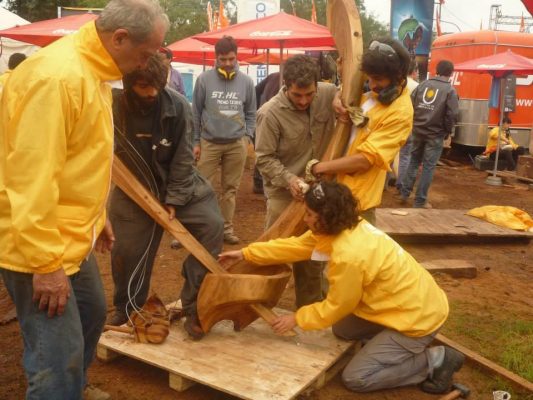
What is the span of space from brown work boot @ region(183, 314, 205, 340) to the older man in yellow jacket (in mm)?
1273

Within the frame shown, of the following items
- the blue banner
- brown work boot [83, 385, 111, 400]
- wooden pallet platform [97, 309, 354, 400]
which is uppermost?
the blue banner

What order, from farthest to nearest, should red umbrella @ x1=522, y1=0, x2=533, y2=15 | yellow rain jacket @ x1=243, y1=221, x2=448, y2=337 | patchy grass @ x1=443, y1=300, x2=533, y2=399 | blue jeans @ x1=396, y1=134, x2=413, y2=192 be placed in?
1. blue jeans @ x1=396, y1=134, x2=413, y2=192
2. patchy grass @ x1=443, y1=300, x2=533, y2=399
3. yellow rain jacket @ x1=243, y1=221, x2=448, y2=337
4. red umbrella @ x1=522, y1=0, x2=533, y2=15

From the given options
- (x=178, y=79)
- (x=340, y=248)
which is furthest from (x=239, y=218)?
(x=340, y=248)

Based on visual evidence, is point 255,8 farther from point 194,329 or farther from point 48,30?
point 194,329

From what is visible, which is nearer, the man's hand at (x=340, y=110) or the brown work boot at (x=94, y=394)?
the brown work boot at (x=94, y=394)

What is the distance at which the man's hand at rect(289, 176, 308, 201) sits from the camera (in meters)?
3.57

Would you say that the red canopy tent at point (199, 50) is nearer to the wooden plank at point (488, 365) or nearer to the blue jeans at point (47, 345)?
the wooden plank at point (488, 365)

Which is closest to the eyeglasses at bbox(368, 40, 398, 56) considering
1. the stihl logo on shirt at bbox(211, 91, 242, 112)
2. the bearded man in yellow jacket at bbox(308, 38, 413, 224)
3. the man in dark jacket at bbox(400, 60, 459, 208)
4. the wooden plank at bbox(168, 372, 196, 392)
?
the bearded man in yellow jacket at bbox(308, 38, 413, 224)

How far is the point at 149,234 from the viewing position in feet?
11.8

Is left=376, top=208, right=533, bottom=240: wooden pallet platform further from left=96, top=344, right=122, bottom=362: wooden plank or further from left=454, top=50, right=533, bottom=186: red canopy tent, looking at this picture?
left=454, top=50, right=533, bottom=186: red canopy tent

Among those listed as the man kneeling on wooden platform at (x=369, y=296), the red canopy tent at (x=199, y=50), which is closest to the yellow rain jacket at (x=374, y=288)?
the man kneeling on wooden platform at (x=369, y=296)

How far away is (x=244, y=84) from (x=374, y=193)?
324cm

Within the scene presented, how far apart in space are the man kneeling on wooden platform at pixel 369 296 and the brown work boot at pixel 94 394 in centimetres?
102

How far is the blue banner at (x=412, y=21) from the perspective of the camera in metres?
11.5
